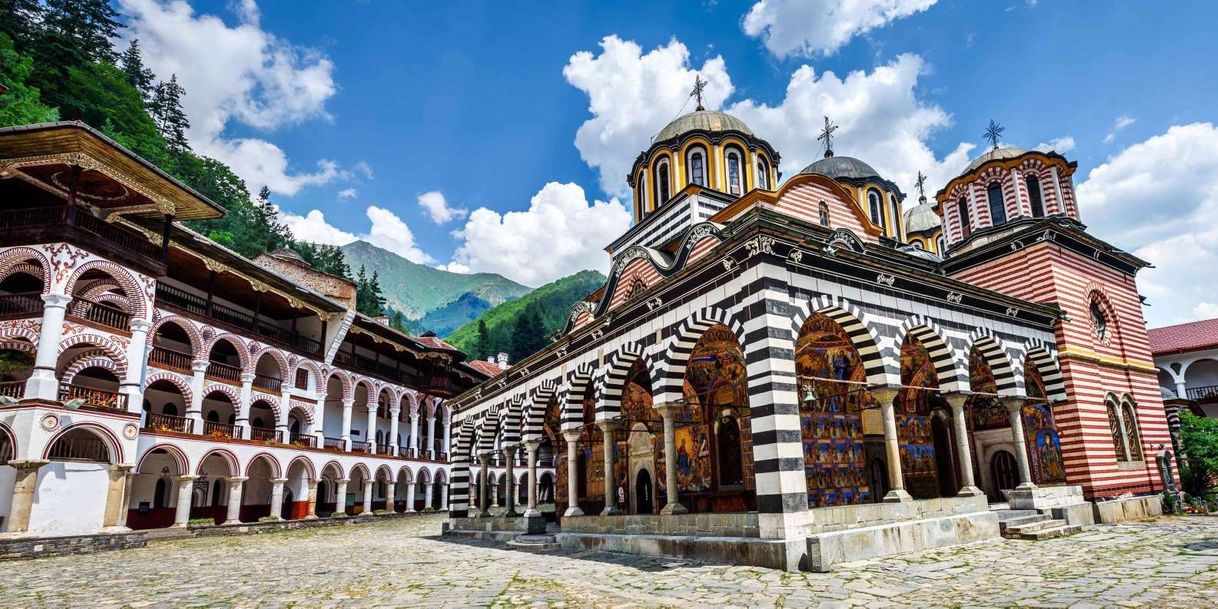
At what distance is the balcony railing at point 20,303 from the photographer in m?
17.8

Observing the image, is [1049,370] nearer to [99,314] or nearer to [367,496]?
[99,314]

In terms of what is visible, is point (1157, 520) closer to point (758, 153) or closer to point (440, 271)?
point (758, 153)

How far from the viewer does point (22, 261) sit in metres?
17.7

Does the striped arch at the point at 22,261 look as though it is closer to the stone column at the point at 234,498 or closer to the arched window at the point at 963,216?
the stone column at the point at 234,498

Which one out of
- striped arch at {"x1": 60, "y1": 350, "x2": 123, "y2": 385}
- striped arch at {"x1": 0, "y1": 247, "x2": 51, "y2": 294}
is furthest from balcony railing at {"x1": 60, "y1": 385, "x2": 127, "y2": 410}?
striped arch at {"x1": 0, "y1": 247, "x2": 51, "y2": 294}

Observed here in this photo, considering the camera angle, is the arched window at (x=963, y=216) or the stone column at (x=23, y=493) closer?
the stone column at (x=23, y=493)

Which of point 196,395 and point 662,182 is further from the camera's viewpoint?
point 196,395

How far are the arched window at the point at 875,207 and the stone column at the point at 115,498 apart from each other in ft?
76.2

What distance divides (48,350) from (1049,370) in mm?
22857

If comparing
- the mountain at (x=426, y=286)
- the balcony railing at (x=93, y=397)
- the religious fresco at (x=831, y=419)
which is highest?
the mountain at (x=426, y=286)

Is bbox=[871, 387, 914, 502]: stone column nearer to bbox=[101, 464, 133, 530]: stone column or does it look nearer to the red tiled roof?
bbox=[101, 464, 133, 530]: stone column

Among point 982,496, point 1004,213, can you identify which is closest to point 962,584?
point 982,496

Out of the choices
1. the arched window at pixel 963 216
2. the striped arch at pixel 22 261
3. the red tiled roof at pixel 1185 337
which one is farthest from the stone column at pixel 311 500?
the red tiled roof at pixel 1185 337

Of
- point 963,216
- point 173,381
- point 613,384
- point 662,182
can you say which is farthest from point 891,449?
point 173,381
